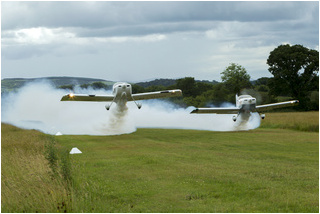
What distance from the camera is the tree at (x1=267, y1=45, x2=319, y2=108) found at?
268ft

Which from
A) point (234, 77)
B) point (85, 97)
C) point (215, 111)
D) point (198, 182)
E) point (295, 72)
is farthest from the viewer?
point (234, 77)

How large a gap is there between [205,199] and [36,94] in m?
38.5

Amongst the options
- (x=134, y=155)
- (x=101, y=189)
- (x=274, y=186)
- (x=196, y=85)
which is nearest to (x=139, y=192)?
(x=101, y=189)

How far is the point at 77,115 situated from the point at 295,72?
51117 millimetres

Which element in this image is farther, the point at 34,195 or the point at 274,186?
the point at 274,186

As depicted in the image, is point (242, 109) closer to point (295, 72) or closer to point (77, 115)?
point (77, 115)

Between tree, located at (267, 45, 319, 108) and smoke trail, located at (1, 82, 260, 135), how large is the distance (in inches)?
1501

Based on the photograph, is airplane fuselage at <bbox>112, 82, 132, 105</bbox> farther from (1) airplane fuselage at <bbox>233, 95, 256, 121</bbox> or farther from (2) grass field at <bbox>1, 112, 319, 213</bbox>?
(2) grass field at <bbox>1, 112, 319, 213</bbox>

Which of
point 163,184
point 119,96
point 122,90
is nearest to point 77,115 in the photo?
point 119,96

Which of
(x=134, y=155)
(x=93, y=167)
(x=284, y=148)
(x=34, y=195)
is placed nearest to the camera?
(x=34, y=195)

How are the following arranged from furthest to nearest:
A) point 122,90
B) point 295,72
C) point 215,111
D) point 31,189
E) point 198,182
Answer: point 295,72, point 215,111, point 122,90, point 198,182, point 31,189

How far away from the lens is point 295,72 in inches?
3263

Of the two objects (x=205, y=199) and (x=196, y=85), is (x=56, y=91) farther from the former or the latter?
(x=196, y=85)

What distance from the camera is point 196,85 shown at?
11544 cm
